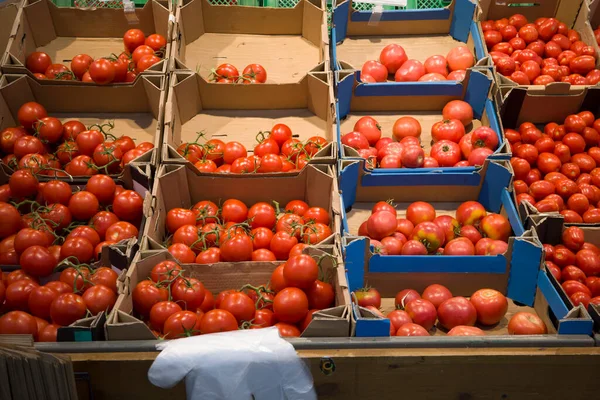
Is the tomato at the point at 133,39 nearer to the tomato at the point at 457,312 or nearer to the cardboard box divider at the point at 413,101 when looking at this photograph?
the cardboard box divider at the point at 413,101

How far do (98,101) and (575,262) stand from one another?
2658mm

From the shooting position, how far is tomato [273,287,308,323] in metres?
2.34

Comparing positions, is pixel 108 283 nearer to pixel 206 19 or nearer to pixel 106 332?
pixel 106 332

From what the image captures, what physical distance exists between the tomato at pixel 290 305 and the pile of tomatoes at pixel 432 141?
3.35 ft

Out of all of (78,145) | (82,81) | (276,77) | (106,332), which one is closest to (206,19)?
(276,77)

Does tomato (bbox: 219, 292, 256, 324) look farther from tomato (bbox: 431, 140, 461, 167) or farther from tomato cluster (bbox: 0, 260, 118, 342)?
tomato (bbox: 431, 140, 461, 167)

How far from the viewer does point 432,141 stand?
353 centimetres

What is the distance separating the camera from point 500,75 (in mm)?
3514

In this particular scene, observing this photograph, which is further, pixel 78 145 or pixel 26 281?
pixel 78 145

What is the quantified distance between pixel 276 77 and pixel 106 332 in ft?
6.43

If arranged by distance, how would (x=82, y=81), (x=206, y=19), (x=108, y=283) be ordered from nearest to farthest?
(x=108, y=283) < (x=82, y=81) < (x=206, y=19)

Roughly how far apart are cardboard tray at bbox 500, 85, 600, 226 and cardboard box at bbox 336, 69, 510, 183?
16cm

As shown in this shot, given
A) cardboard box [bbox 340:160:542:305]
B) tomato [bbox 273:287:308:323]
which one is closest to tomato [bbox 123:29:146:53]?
cardboard box [bbox 340:160:542:305]

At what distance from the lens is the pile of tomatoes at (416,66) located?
3672 mm
